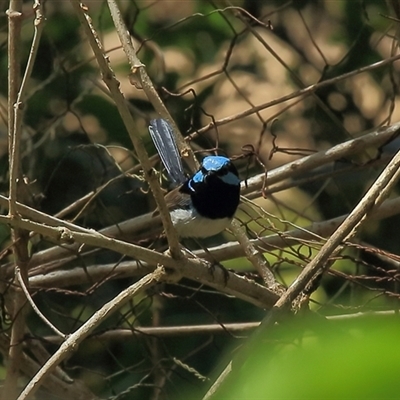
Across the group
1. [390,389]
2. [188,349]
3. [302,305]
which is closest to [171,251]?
[302,305]

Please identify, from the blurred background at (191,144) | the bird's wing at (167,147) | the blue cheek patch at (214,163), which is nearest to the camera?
the bird's wing at (167,147)

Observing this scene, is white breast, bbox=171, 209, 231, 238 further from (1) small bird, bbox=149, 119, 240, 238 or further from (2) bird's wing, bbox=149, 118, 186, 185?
(2) bird's wing, bbox=149, 118, 186, 185

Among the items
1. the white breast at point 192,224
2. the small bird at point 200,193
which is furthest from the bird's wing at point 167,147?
the white breast at point 192,224

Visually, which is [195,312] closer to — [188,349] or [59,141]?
[188,349]

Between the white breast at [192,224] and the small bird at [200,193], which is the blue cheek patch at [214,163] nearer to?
the small bird at [200,193]

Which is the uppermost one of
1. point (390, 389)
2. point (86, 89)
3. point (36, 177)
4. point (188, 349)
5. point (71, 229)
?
point (390, 389)

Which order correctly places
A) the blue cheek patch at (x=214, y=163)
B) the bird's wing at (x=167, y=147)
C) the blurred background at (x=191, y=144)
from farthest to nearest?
the blurred background at (x=191, y=144), the blue cheek patch at (x=214, y=163), the bird's wing at (x=167, y=147)
